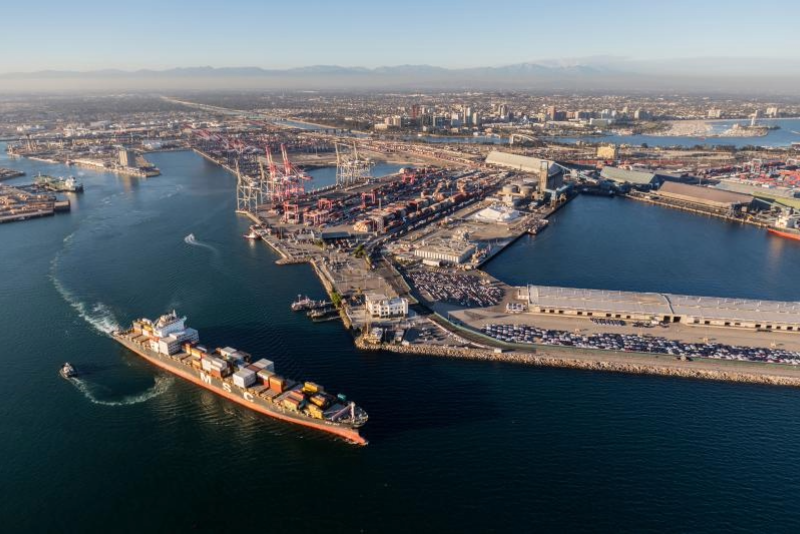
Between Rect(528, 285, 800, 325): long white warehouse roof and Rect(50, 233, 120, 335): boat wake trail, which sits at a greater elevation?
Rect(528, 285, 800, 325): long white warehouse roof

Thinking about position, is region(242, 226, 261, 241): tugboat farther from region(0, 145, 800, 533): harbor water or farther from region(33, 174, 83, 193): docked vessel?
region(33, 174, 83, 193): docked vessel

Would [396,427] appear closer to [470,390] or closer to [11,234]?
[470,390]

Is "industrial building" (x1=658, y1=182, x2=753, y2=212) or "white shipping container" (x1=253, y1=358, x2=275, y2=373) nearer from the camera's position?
"white shipping container" (x1=253, y1=358, x2=275, y2=373)

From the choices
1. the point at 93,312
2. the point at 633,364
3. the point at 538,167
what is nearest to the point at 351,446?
the point at 633,364

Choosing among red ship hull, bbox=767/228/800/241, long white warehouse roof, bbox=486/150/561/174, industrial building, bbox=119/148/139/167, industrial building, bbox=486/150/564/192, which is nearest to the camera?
red ship hull, bbox=767/228/800/241

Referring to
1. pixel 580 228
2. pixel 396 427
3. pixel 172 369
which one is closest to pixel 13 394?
pixel 172 369

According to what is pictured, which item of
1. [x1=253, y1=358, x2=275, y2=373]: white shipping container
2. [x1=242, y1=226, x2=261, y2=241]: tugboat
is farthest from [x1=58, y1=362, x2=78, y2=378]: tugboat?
[x1=242, y1=226, x2=261, y2=241]: tugboat
